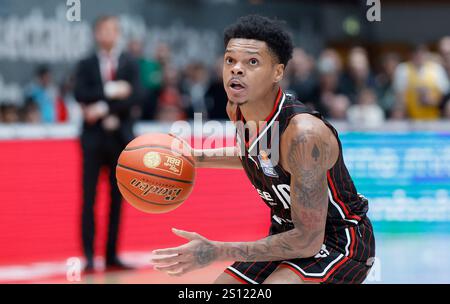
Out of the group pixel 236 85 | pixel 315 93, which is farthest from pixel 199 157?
pixel 315 93

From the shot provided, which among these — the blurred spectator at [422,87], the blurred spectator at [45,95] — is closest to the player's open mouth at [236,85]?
the blurred spectator at [422,87]

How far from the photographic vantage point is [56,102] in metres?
11.2

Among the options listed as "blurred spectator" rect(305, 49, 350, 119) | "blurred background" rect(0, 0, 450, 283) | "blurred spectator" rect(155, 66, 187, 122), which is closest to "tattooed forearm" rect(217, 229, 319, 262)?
"blurred background" rect(0, 0, 450, 283)

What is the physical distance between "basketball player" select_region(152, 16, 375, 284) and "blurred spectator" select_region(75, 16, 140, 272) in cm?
342

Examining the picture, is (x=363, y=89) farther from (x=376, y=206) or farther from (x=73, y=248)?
(x=73, y=248)

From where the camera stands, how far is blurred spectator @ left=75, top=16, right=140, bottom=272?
7570mm

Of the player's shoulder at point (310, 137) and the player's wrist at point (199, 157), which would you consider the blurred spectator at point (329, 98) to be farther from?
the player's shoulder at point (310, 137)

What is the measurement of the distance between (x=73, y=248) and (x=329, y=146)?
4711 mm

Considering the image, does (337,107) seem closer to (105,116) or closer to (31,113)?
(105,116)

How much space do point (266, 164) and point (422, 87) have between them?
6.71m

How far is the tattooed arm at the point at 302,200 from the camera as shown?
3.87m

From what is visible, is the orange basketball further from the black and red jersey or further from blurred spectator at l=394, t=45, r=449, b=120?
blurred spectator at l=394, t=45, r=449, b=120
